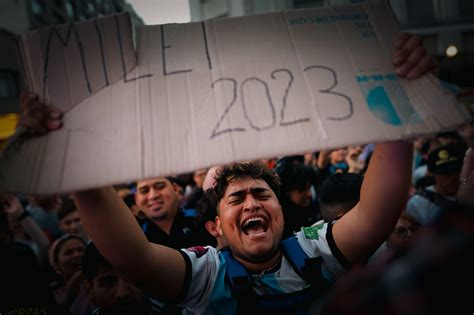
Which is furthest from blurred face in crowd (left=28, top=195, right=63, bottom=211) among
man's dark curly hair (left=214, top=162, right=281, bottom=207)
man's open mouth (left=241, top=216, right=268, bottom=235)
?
man's open mouth (left=241, top=216, right=268, bottom=235)

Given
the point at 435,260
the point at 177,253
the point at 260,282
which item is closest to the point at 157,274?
the point at 177,253

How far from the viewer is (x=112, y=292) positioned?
206 centimetres

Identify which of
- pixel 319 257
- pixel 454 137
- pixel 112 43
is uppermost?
pixel 454 137

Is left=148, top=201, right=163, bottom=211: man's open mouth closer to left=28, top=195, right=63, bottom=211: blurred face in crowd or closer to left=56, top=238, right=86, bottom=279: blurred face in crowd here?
left=56, top=238, right=86, bottom=279: blurred face in crowd

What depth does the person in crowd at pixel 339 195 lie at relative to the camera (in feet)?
8.46

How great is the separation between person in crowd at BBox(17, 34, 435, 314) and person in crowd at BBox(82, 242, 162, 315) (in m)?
0.56

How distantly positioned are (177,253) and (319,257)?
24.7 inches

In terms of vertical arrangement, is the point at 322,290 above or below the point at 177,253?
below

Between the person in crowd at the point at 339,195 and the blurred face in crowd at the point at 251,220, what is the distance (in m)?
0.95

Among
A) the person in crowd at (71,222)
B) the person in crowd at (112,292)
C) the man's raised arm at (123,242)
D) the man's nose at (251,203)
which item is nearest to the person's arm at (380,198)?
the man's nose at (251,203)

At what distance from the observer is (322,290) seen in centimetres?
149

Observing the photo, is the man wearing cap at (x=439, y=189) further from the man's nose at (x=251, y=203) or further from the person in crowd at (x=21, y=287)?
the person in crowd at (x=21, y=287)

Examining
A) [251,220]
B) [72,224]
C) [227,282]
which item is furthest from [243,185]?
[72,224]

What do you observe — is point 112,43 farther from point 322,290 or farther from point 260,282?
point 322,290
